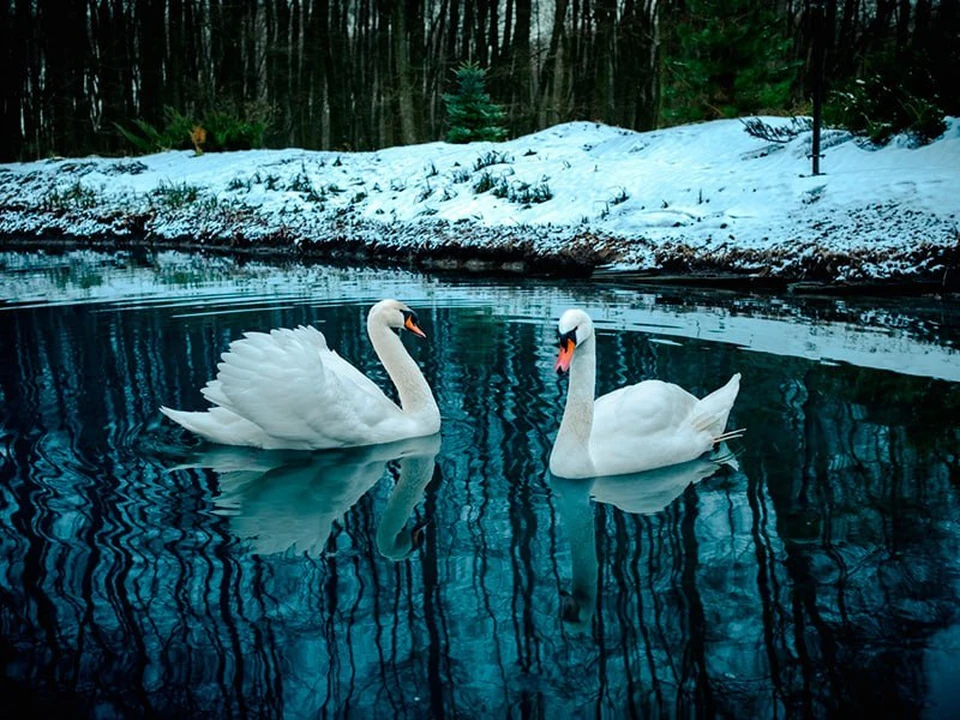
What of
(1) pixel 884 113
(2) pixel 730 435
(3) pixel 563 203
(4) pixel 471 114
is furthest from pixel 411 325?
(4) pixel 471 114

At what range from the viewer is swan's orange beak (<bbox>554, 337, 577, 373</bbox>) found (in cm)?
414

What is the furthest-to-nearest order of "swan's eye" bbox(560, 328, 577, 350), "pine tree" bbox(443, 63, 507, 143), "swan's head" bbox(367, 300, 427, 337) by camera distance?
"pine tree" bbox(443, 63, 507, 143) → "swan's head" bbox(367, 300, 427, 337) → "swan's eye" bbox(560, 328, 577, 350)

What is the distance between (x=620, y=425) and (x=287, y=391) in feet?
5.77

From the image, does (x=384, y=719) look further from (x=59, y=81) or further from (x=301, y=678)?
(x=59, y=81)

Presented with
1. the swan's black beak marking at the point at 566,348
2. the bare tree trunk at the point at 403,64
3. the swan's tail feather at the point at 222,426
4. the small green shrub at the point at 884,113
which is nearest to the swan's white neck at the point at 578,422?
the swan's black beak marking at the point at 566,348

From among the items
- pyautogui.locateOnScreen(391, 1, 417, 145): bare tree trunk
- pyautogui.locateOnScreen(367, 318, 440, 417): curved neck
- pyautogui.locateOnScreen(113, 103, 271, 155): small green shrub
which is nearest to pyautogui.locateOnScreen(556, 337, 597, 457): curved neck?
pyautogui.locateOnScreen(367, 318, 440, 417): curved neck

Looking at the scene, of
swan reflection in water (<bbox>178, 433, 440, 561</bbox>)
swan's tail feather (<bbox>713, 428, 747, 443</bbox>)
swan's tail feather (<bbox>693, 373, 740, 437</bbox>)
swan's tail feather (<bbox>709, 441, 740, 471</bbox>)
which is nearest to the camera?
swan reflection in water (<bbox>178, 433, 440, 561</bbox>)

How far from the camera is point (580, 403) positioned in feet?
15.1

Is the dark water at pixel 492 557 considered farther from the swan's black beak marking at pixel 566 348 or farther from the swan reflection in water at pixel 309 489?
the swan's black beak marking at pixel 566 348

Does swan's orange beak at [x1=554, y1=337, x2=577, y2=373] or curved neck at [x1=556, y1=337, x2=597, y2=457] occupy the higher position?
swan's orange beak at [x1=554, y1=337, x2=577, y2=373]

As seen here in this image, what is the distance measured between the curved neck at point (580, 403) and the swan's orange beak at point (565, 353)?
1.11 feet

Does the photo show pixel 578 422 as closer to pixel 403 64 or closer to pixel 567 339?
pixel 567 339

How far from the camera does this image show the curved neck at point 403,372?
5.55 meters

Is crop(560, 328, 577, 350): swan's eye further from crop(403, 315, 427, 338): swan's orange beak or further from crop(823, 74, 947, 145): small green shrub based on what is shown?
crop(823, 74, 947, 145): small green shrub
